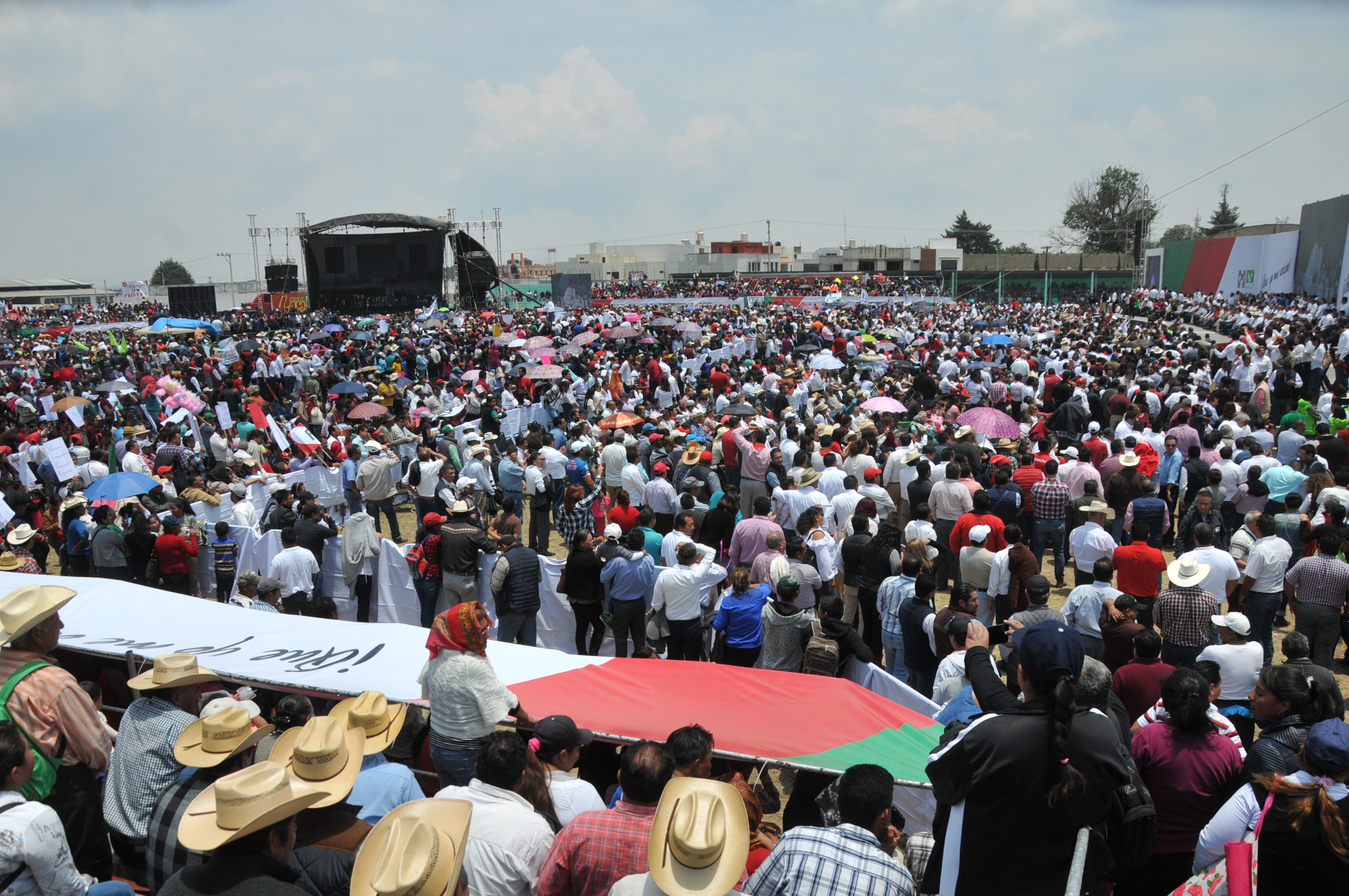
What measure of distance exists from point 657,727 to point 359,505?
7.75 metres

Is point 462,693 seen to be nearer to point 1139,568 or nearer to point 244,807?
point 244,807

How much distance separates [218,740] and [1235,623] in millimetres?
5164

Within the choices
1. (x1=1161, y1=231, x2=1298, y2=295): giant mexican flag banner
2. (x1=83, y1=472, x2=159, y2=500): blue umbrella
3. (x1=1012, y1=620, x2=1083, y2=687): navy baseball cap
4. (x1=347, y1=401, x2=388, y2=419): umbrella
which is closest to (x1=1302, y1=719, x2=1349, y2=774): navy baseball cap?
(x1=1012, y1=620, x2=1083, y2=687): navy baseball cap

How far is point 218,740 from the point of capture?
11.2ft

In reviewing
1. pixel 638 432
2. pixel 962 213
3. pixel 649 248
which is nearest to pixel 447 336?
pixel 638 432

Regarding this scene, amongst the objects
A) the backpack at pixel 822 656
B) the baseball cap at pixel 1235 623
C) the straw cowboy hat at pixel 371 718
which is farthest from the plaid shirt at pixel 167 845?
the baseball cap at pixel 1235 623

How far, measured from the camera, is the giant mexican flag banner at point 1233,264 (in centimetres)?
3225

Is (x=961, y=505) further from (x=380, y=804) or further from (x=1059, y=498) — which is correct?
(x=380, y=804)

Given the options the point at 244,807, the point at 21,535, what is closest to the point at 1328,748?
the point at 244,807

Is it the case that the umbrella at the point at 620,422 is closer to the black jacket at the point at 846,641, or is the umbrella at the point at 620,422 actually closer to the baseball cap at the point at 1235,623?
A: the black jacket at the point at 846,641

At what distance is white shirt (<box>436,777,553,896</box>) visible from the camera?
3086 millimetres

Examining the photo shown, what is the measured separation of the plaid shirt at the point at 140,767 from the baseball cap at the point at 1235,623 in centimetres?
534

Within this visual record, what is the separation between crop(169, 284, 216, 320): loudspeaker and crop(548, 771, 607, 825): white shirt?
52.7m

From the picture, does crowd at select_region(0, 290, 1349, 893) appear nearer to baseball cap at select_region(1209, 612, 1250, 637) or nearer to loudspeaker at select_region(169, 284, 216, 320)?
baseball cap at select_region(1209, 612, 1250, 637)
